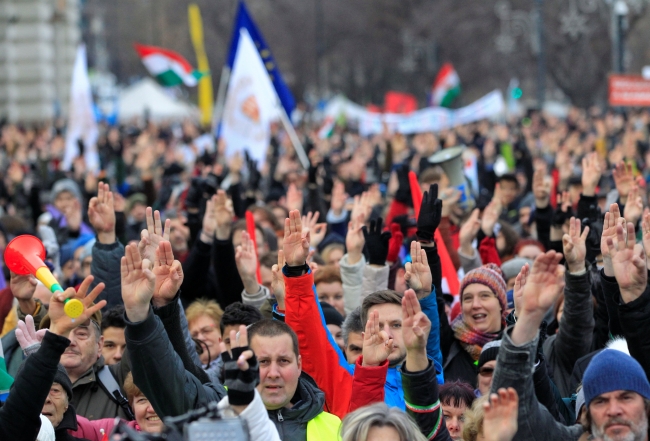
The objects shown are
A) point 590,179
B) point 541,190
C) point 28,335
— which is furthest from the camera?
point 541,190

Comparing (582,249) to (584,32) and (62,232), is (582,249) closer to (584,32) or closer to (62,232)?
(62,232)

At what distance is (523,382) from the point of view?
4.09m

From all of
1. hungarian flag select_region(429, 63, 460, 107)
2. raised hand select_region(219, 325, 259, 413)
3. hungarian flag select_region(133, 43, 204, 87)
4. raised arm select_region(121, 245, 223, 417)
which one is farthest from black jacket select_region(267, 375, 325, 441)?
hungarian flag select_region(429, 63, 460, 107)

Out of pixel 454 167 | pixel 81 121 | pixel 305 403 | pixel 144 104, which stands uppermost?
pixel 144 104

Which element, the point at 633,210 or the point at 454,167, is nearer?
the point at 633,210

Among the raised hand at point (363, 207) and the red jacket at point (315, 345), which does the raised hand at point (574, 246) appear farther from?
the raised hand at point (363, 207)

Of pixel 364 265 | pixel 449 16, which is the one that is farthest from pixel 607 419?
pixel 449 16

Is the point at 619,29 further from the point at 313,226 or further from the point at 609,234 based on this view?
the point at 609,234

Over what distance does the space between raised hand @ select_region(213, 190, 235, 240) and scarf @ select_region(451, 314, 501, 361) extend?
69.5 inches

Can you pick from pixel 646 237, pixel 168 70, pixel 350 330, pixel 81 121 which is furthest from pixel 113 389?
pixel 168 70

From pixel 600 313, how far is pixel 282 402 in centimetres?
216

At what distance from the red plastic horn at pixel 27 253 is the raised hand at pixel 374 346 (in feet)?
4.48

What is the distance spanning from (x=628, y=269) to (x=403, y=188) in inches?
191

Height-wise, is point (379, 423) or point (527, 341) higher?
point (527, 341)
